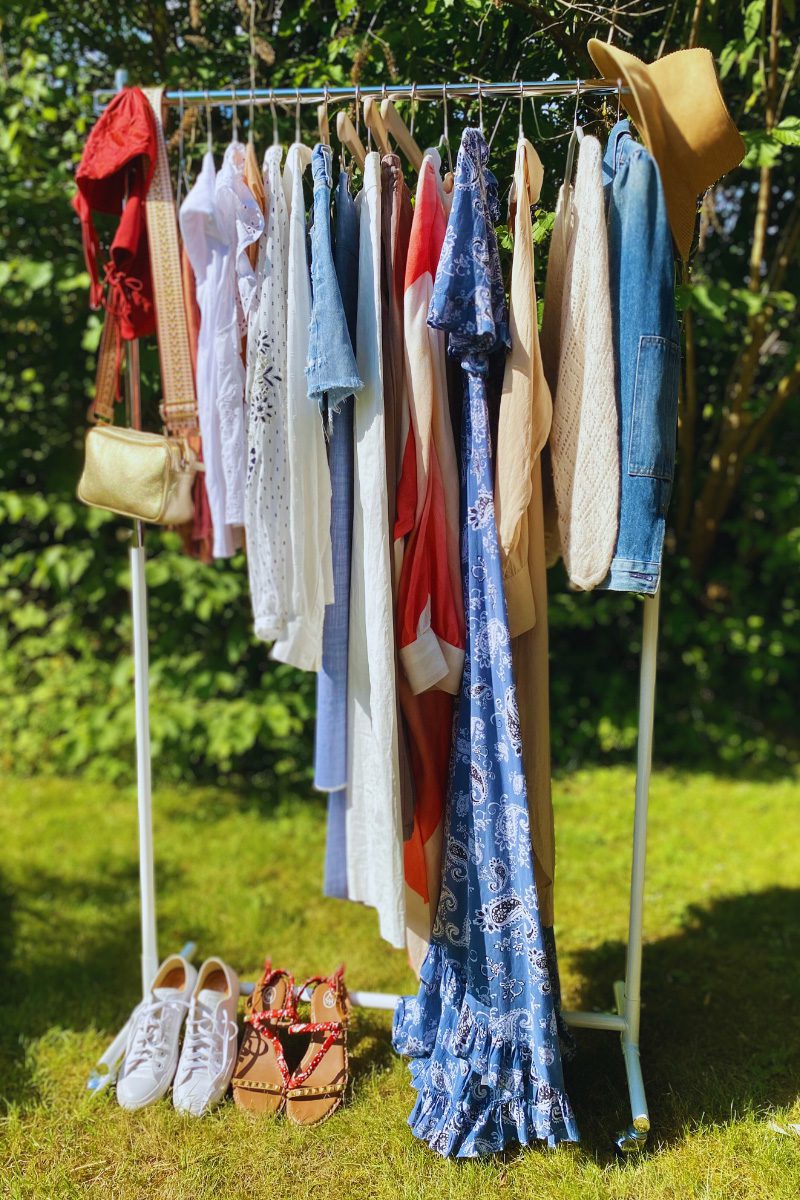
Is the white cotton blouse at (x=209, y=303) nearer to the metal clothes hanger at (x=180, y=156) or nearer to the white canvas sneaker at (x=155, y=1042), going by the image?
the metal clothes hanger at (x=180, y=156)

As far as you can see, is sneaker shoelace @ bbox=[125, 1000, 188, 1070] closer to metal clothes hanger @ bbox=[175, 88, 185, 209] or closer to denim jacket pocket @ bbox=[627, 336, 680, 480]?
denim jacket pocket @ bbox=[627, 336, 680, 480]

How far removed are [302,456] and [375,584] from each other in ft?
1.02

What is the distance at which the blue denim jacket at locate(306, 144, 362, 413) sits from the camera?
1.86m

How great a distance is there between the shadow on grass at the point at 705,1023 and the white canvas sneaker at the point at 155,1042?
977 millimetres

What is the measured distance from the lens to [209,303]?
2109 millimetres

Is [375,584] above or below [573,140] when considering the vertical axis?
below

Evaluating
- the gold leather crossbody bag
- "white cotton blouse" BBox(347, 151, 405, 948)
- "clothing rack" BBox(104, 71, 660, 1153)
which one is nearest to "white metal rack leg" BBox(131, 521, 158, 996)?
"clothing rack" BBox(104, 71, 660, 1153)

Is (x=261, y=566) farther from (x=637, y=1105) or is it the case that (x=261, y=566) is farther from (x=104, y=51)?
(x=104, y=51)

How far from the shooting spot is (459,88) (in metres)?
1.96

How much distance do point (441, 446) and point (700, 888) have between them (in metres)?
2.06

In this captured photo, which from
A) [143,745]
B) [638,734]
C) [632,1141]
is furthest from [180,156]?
[632,1141]

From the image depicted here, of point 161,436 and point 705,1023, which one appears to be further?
point 705,1023

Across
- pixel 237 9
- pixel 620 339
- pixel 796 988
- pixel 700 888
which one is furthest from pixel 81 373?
pixel 796 988

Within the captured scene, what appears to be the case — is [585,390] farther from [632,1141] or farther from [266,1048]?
[266,1048]
